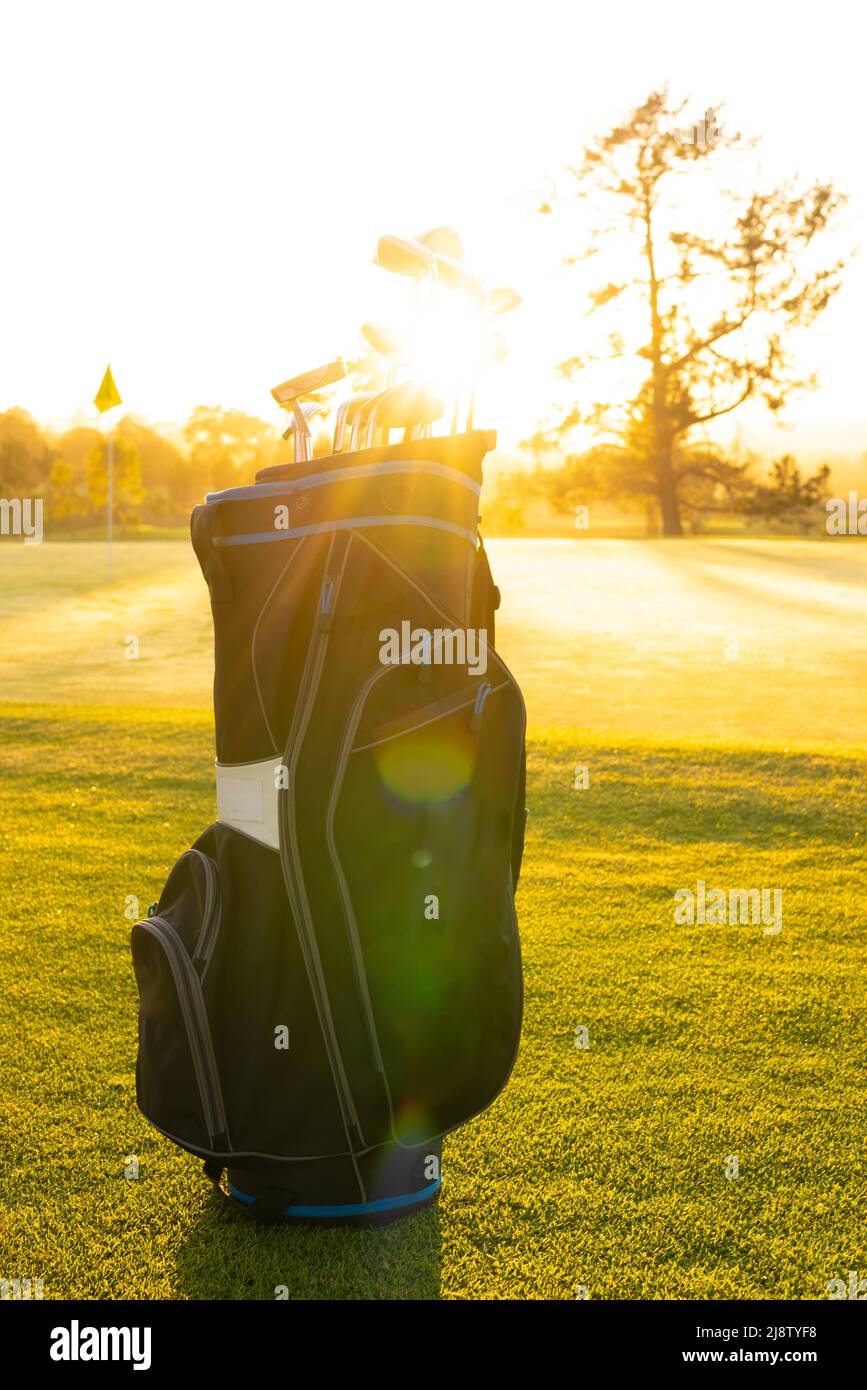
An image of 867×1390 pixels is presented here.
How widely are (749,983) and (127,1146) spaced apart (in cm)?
135

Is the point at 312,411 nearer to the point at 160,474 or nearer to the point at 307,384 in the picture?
the point at 307,384

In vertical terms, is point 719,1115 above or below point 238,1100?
below

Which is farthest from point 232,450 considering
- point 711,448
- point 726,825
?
point 726,825

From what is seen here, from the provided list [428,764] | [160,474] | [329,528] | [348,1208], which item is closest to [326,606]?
[329,528]

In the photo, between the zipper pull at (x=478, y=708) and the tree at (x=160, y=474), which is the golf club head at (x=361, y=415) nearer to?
the zipper pull at (x=478, y=708)

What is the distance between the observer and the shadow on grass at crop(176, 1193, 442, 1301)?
5.09ft

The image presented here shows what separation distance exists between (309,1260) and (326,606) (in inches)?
35.6

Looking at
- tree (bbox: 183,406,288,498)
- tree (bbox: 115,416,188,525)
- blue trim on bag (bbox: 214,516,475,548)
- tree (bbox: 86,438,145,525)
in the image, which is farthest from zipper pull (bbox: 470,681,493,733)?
tree (bbox: 115,416,188,525)

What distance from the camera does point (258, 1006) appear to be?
1634 millimetres

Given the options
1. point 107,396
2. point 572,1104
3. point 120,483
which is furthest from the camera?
point 120,483

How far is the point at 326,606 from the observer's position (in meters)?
1.57

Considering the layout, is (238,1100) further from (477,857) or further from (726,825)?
(726,825)

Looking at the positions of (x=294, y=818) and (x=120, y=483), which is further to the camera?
(x=120, y=483)
